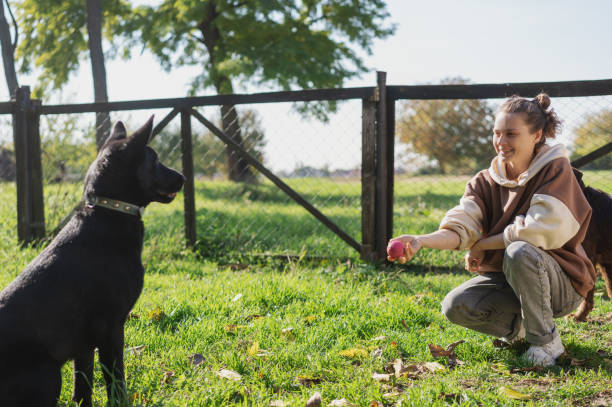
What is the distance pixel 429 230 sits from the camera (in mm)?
5832

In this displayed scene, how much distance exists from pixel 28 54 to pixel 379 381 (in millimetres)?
15917

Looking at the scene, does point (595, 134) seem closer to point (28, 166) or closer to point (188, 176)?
point (188, 176)

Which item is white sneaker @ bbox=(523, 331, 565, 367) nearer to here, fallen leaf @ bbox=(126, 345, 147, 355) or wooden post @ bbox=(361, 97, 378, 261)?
fallen leaf @ bbox=(126, 345, 147, 355)

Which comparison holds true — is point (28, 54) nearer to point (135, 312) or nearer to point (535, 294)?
point (135, 312)

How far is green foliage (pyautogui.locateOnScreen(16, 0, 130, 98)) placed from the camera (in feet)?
41.8

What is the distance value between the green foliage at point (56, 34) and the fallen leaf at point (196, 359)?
12492 millimetres

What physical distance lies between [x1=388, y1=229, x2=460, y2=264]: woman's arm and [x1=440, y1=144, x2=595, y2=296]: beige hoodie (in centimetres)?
6

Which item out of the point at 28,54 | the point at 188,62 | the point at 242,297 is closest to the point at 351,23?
the point at 188,62

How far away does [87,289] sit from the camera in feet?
6.90

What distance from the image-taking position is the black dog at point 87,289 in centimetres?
185

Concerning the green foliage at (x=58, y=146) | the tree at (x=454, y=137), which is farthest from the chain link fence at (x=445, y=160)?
the green foliage at (x=58, y=146)

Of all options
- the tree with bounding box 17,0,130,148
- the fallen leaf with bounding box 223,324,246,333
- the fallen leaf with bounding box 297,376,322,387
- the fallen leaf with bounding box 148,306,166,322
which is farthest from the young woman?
the tree with bounding box 17,0,130,148

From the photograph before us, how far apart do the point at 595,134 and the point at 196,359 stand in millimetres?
5712

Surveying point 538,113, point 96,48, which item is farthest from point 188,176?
point 96,48
